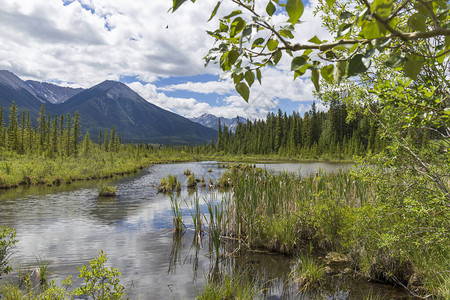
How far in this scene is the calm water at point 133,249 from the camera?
716 cm

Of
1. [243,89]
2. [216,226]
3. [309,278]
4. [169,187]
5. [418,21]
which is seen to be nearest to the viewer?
[418,21]

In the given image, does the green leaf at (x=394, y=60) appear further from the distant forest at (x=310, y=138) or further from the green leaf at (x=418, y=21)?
the distant forest at (x=310, y=138)

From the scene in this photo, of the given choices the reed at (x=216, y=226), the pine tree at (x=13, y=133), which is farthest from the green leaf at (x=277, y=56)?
the pine tree at (x=13, y=133)

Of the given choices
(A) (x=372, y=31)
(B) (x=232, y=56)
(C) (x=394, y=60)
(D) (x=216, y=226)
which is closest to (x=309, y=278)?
(D) (x=216, y=226)

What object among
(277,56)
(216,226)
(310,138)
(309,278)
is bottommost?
(309,278)

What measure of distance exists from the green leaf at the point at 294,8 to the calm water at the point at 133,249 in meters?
6.89

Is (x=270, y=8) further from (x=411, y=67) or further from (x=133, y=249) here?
(x=133, y=249)

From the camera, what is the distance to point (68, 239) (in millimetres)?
11281

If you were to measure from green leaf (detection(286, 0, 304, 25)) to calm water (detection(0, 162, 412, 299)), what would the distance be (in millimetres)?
6890

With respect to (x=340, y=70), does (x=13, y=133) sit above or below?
above

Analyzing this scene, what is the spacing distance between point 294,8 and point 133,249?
34.6 feet

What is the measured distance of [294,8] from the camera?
4.03ft

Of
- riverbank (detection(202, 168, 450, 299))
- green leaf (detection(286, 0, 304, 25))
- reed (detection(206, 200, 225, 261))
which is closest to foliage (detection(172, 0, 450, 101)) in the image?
green leaf (detection(286, 0, 304, 25))

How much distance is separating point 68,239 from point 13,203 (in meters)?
9.67
